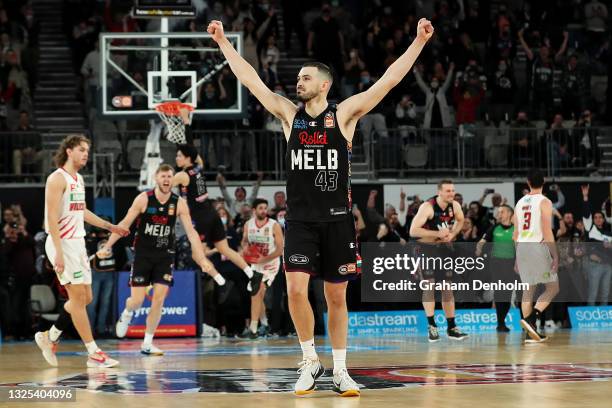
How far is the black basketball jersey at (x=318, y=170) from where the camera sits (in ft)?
28.8

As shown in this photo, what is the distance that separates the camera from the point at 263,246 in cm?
1862

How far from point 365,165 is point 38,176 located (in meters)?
6.97

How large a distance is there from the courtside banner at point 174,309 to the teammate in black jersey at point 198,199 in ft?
4.61

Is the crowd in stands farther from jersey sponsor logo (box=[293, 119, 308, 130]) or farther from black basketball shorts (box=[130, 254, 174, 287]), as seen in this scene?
jersey sponsor logo (box=[293, 119, 308, 130])

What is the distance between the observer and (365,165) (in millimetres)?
23828

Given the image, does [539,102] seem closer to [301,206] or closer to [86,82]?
[86,82]

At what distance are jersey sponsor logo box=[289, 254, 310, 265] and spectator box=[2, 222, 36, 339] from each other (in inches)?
451

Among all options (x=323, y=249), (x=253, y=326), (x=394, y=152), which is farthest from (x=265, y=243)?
(x=323, y=249)

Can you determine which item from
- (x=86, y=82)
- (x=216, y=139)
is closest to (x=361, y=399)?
(x=216, y=139)

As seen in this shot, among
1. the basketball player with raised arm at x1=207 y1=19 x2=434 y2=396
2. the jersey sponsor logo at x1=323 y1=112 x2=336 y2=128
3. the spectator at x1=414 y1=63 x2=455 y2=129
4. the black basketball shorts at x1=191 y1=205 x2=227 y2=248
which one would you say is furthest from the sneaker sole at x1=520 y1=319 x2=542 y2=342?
the spectator at x1=414 y1=63 x2=455 y2=129

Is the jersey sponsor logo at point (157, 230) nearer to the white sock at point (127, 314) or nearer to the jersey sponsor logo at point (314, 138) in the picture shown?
the white sock at point (127, 314)

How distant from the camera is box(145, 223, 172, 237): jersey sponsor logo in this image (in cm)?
1444

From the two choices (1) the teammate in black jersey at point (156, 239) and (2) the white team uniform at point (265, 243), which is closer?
(1) the teammate in black jersey at point (156, 239)

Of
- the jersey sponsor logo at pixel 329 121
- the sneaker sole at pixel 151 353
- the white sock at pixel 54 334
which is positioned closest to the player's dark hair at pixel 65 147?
the white sock at pixel 54 334
